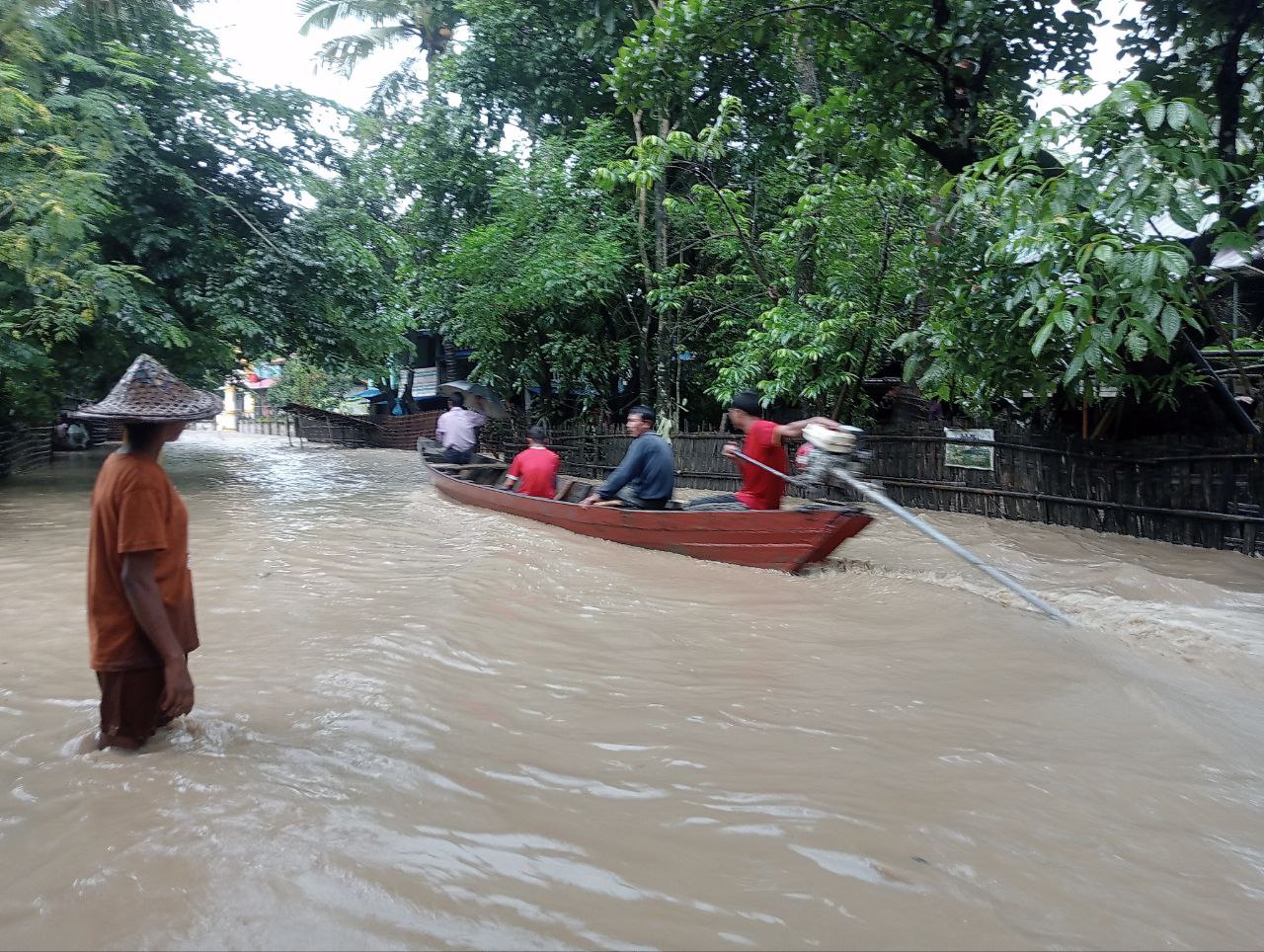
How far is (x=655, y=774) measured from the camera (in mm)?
3361

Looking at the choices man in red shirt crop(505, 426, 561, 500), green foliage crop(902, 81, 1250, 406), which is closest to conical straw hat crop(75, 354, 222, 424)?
green foliage crop(902, 81, 1250, 406)

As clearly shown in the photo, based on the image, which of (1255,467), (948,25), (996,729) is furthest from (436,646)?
(948,25)

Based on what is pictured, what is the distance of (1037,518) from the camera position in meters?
10.1

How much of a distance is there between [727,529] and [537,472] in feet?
11.1

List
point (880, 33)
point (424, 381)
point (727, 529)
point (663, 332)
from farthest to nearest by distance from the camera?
point (424, 381) < point (663, 332) < point (880, 33) < point (727, 529)

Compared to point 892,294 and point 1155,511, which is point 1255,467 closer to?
point 1155,511

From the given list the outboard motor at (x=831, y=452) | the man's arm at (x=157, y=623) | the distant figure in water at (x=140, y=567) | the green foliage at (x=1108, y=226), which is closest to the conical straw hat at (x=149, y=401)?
the distant figure in water at (x=140, y=567)

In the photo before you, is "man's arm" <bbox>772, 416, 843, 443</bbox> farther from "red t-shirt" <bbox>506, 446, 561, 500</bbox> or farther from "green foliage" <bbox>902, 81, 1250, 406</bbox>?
"red t-shirt" <bbox>506, 446, 561, 500</bbox>

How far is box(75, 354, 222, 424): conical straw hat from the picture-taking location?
3049 millimetres

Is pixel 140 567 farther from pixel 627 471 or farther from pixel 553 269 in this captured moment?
pixel 553 269

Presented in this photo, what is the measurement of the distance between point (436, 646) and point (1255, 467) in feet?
24.6

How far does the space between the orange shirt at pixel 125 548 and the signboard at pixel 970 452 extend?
9.76 m

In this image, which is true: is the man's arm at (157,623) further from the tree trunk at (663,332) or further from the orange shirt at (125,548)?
the tree trunk at (663,332)

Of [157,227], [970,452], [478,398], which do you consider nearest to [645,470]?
[970,452]
